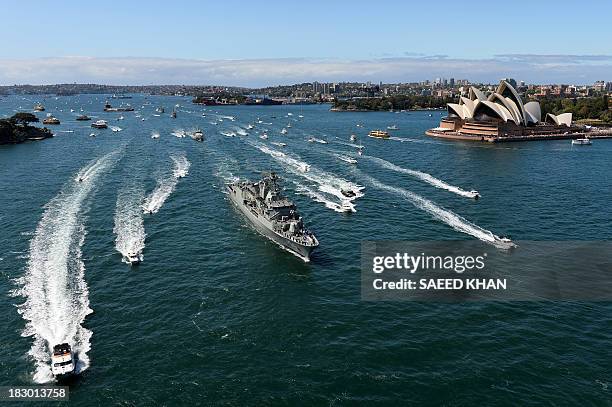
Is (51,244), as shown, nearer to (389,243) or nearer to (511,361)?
(389,243)

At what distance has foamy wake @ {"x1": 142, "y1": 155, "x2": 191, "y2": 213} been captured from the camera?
77.5 meters

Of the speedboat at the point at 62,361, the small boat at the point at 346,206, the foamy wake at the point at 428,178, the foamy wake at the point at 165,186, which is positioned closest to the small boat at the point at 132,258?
the speedboat at the point at 62,361

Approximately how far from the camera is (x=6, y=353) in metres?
37.4

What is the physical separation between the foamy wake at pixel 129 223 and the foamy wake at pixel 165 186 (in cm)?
175

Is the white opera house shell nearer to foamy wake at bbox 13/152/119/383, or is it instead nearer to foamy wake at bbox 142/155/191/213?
foamy wake at bbox 142/155/191/213

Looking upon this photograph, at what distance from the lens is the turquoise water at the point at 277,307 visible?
112 ft

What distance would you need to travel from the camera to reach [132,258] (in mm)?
54062

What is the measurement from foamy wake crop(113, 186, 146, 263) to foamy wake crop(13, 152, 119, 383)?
16.2 ft

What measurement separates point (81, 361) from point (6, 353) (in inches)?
268

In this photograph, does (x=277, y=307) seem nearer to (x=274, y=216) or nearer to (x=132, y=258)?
(x=274, y=216)

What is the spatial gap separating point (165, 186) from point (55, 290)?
153 ft

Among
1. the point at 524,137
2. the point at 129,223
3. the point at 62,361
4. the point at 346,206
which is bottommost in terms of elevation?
the point at 62,361

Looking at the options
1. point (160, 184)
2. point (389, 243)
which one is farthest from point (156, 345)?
point (160, 184)

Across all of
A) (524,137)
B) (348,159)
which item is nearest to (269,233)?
(348,159)
